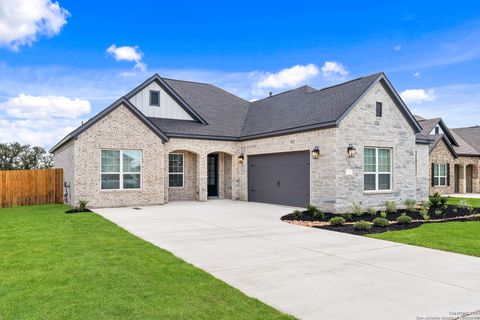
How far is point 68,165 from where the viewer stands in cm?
1706

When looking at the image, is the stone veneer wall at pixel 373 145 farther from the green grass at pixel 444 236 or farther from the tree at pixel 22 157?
the tree at pixel 22 157

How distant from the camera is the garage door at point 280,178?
15609 mm

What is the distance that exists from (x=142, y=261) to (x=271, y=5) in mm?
15228

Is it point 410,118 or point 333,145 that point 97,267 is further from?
point 410,118

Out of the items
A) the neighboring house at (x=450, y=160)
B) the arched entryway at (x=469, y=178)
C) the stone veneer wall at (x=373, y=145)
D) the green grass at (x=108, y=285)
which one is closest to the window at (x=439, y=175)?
the neighboring house at (x=450, y=160)

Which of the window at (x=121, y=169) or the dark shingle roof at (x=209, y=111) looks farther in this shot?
the dark shingle roof at (x=209, y=111)

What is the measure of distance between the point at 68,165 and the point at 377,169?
1367cm

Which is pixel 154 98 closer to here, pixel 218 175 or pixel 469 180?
pixel 218 175

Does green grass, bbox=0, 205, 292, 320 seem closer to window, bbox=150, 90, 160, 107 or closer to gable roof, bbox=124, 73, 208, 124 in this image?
gable roof, bbox=124, 73, 208, 124

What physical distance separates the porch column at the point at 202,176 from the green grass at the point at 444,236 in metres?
10.8

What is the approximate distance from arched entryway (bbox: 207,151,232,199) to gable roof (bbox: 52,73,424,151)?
1674 millimetres

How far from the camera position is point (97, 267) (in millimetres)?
5969

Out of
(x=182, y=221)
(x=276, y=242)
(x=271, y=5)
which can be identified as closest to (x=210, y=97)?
(x=271, y=5)

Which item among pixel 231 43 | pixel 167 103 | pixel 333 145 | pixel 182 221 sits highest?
pixel 231 43
